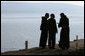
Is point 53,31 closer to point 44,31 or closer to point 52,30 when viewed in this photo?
point 52,30

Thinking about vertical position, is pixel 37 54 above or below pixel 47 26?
below

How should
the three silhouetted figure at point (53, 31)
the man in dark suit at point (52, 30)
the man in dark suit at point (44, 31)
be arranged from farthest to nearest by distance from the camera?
the man in dark suit at point (44, 31) → the man in dark suit at point (52, 30) → the three silhouetted figure at point (53, 31)

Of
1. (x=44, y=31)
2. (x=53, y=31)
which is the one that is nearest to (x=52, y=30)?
(x=53, y=31)

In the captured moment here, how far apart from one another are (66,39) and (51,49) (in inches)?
38.5

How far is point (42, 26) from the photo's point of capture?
24.2 metres

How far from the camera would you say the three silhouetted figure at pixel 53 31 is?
2316 cm

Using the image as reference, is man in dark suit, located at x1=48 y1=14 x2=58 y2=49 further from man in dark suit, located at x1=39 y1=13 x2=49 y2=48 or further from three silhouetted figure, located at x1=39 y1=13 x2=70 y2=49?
man in dark suit, located at x1=39 y1=13 x2=49 y2=48

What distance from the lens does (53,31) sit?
23719mm

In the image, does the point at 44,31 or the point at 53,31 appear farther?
the point at 44,31

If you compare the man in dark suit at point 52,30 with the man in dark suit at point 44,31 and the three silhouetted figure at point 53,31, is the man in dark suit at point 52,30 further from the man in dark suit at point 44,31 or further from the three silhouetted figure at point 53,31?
the man in dark suit at point 44,31

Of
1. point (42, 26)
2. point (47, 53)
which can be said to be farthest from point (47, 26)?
point (47, 53)

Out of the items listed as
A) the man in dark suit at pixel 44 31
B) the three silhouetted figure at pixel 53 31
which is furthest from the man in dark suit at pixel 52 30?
the man in dark suit at pixel 44 31

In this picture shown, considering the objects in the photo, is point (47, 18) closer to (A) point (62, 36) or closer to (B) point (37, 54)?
(A) point (62, 36)

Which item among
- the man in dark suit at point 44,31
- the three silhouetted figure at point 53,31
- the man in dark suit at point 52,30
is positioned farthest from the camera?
the man in dark suit at point 44,31
